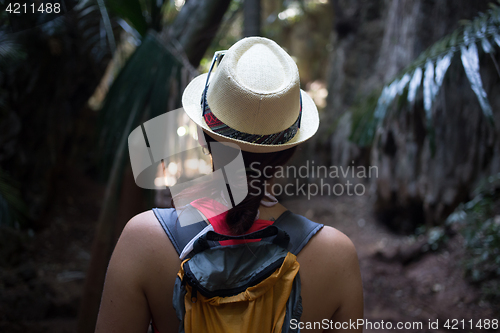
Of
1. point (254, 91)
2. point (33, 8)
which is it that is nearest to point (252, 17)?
point (33, 8)

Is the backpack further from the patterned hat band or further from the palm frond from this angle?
the palm frond

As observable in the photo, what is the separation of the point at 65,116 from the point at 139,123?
12.7ft

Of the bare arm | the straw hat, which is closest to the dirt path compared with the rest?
the bare arm

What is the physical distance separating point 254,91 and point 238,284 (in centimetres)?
54

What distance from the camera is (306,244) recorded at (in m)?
1.02

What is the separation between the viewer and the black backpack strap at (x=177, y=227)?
969mm

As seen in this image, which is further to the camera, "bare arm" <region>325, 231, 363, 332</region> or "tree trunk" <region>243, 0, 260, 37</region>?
"tree trunk" <region>243, 0, 260, 37</region>

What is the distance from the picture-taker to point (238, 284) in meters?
0.90

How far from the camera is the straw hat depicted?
948mm

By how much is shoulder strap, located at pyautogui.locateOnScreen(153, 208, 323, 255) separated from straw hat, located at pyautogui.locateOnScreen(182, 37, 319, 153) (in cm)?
24

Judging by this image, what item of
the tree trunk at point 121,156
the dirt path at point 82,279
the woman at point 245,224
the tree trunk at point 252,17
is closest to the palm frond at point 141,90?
the tree trunk at point 121,156

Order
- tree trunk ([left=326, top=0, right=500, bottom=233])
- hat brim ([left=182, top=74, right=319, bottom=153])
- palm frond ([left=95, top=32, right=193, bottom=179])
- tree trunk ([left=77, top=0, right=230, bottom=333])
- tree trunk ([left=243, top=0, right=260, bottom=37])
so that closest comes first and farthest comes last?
hat brim ([left=182, top=74, right=319, bottom=153])
palm frond ([left=95, top=32, right=193, bottom=179])
tree trunk ([left=77, top=0, right=230, bottom=333])
tree trunk ([left=243, top=0, right=260, bottom=37])
tree trunk ([left=326, top=0, right=500, bottom=233])

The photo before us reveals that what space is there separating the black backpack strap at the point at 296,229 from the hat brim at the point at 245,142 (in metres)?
0.22

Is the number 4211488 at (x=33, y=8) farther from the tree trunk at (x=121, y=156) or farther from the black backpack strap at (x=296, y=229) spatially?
the black backpack strap at (x=296, y=229)
